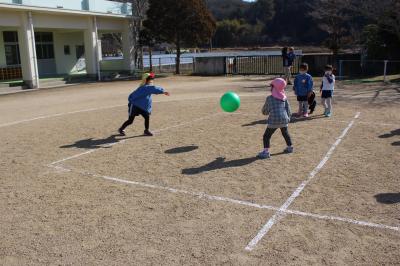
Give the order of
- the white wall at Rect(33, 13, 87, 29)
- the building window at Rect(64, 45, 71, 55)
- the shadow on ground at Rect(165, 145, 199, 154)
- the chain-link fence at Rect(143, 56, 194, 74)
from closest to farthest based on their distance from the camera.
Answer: the shadow on ground at Rect(165, 145, 199, 154) → the white wall at Rect(33, 13, 87, 29) → the building window at Rect(64, 45, 71, 55) → the chain-link fence at Rect(143, 56, 194, 74)

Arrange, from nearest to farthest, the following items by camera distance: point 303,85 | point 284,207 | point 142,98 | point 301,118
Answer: point 284,207 < point 142,98 < point 303,85 < point 301,118

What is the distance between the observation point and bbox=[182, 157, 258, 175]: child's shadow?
21.8 ft

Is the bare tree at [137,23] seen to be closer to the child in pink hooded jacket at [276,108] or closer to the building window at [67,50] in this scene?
the building window at [67,50]

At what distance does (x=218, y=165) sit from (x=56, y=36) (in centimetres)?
2502

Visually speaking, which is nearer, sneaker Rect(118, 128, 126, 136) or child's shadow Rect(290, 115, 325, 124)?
sneaker Rect(118, 128, 126, 136)

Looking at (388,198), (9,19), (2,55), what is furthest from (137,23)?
(388,198)

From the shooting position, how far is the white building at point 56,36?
21922 mm

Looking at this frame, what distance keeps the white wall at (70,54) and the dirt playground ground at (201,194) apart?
1965cm

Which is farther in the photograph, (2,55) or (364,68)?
(2,55)

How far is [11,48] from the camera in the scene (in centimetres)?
2548

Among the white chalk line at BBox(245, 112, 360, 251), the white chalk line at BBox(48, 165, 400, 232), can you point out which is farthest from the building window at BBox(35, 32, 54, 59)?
the white chalk line at BBox(245, 112, 360, 251)

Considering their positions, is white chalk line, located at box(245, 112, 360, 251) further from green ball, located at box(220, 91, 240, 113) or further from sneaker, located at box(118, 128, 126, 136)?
sneaker, located at box(118, 128, 126, 136)

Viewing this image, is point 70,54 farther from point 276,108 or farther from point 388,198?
point 388,198

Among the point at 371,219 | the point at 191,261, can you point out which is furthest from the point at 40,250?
the point at 371,219
